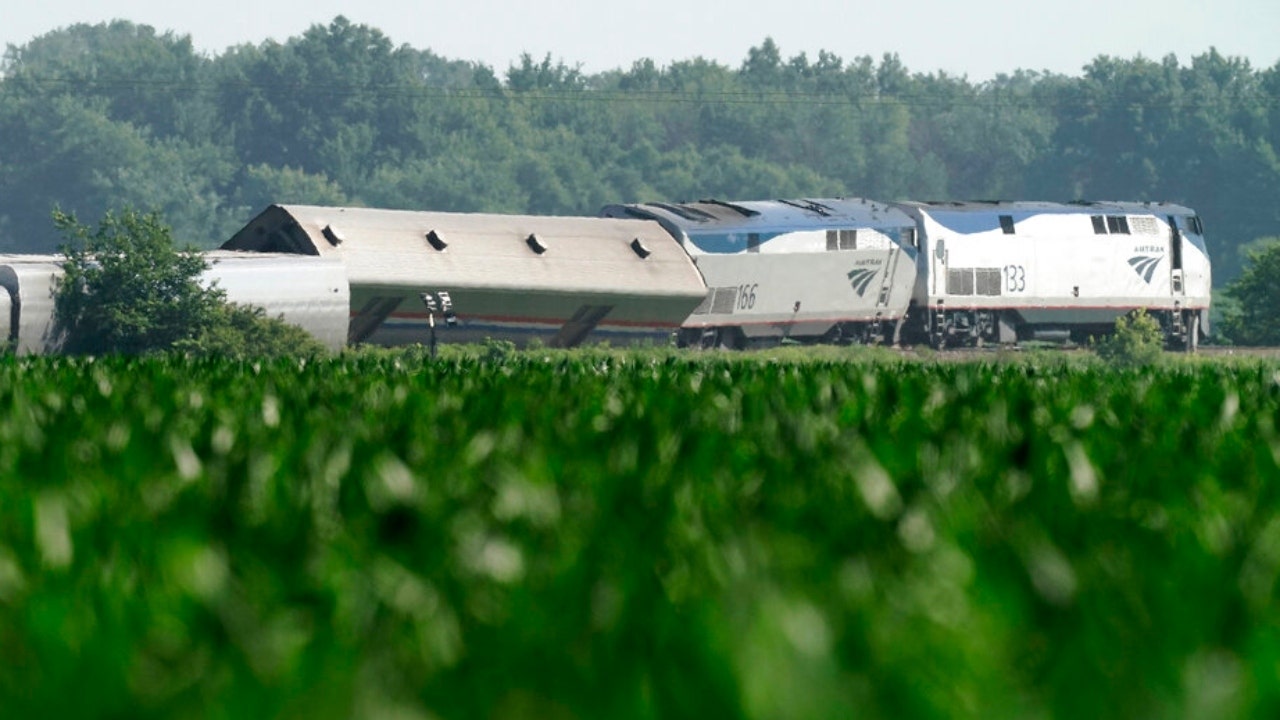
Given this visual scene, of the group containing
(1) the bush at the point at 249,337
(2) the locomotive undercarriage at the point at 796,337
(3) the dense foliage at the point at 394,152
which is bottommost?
(2) the locomotive undercarriage at the point at 796,337

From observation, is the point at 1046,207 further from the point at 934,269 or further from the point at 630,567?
the point at 630,567

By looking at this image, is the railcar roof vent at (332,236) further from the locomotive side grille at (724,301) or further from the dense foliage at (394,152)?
the dense foliage at (394,152)

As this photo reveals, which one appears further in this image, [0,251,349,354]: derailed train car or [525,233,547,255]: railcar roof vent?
[525,233,547,255]: railcar roof vent

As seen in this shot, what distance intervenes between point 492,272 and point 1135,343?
23.0m

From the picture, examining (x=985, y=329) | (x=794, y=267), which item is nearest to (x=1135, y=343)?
(x=985, y=329)

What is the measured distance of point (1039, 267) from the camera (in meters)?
71.8

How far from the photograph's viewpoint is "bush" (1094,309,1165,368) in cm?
6988

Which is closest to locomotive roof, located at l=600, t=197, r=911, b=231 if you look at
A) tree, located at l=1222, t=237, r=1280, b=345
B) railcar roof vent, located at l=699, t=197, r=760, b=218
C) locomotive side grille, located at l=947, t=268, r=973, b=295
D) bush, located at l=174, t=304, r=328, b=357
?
railcar roof vent, located at l=699, t=197, r=760, b=218

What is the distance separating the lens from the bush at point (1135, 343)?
6988cm

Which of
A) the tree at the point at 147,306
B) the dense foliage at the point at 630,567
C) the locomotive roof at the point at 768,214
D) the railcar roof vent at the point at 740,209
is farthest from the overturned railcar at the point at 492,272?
the dense foliage at the point at 630,567

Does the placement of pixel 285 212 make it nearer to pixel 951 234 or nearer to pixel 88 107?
pixel 951 234

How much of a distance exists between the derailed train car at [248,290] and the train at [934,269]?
13046 millimetres

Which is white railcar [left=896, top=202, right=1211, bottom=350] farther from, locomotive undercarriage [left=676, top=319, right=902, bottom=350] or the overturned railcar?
the overturned railcar

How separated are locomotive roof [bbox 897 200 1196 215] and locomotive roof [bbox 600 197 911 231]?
6.32 feet
